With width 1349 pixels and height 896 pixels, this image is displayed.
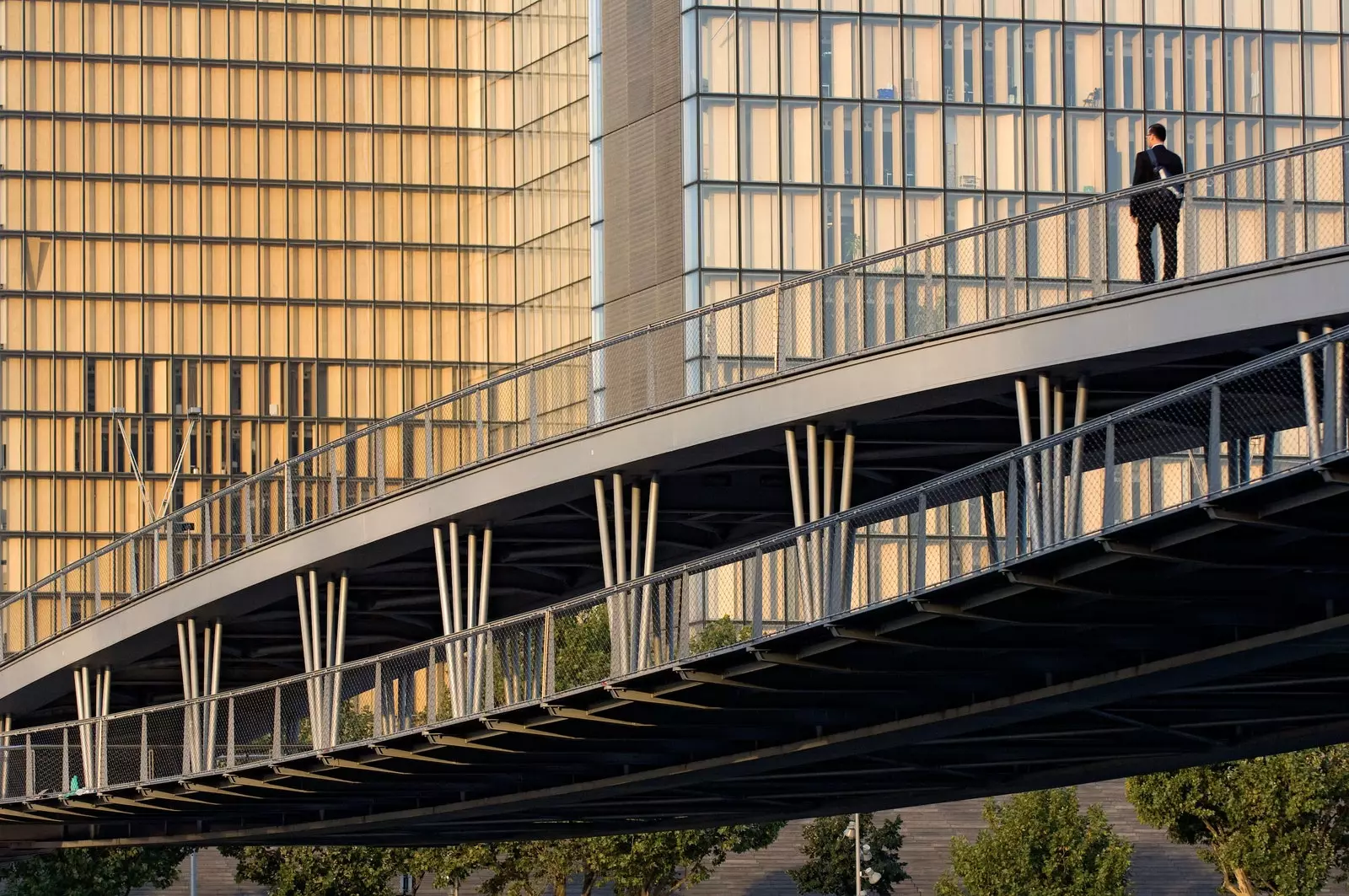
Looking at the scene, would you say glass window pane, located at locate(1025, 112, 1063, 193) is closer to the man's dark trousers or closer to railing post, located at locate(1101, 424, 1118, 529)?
the man's dark trousers

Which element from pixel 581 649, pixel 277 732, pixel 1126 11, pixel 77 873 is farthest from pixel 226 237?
pixel 277 732

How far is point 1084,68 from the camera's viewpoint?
8225cm

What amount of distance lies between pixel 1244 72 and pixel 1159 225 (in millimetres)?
53528

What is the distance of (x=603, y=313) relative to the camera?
85.6 m

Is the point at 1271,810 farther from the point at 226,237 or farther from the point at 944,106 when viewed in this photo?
the point at 226,237

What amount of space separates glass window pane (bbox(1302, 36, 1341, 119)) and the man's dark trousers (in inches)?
2108

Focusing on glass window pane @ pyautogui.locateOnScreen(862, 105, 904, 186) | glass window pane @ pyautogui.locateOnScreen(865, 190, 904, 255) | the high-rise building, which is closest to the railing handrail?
glass window pane @ pyautogui.locateOnScreen(865, 190, 904, 255)

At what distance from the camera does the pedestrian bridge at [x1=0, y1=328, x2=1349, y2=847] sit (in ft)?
85.1

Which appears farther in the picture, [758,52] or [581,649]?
[758,52]

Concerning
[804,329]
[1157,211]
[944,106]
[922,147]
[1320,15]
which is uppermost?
[1320,15]

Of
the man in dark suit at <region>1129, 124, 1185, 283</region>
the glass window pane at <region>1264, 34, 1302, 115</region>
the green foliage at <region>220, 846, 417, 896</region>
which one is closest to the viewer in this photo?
the man in dark suit at <region>1129, 124, 1185, 283</region>

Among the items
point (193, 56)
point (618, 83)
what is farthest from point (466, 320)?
point (618, 83)

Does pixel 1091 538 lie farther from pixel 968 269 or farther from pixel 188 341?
pixel 188 341

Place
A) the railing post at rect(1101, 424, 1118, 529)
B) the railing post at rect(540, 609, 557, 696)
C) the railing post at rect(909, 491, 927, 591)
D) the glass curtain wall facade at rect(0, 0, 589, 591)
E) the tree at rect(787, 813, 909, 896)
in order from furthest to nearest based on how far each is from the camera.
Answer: the glass curtain wall facade at rect(0, 0, 589, 591)
the tree at rect(787, 813, 909, 896)
the railing post at rect(540, 609, 557, 696)
the railing post at rect(909, 491, 927, 591)
the railing post at rect(1101, 424, 1118, 529)
